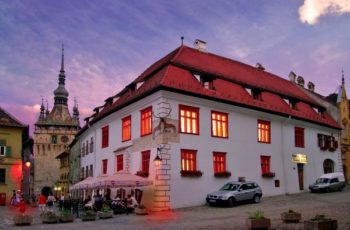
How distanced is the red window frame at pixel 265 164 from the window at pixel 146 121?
399 inches

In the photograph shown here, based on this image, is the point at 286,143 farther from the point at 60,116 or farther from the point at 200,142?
the point at 60,116

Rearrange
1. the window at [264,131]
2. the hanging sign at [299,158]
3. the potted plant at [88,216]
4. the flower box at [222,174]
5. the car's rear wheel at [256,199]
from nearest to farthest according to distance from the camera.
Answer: the potted plant at [88,216], the car's rear wheel at [256,199], the flower box at [222,174], the window at [264,131], the hanging sign at [299,158]

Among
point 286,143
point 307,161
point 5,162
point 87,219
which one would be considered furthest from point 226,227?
point 5,162

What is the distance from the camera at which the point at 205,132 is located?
32.6m

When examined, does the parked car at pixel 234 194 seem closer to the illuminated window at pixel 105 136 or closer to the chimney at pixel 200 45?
the illuminated window at pixel 105 136

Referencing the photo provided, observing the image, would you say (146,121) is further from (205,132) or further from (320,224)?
(320,224)

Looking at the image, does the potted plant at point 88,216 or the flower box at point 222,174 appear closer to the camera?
the potted plant at point 88,216

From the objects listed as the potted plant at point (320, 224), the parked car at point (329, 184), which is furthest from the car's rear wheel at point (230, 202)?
the potted plant at point (320, 224)

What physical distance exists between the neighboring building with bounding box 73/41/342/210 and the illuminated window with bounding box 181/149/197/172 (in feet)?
0.22

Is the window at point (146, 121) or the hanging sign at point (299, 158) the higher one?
the window at point (146, 121)

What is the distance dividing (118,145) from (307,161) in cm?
1727

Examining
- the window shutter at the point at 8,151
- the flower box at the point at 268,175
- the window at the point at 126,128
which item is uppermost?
the window at the point at 126,128

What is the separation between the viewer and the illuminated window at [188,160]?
30925 mm

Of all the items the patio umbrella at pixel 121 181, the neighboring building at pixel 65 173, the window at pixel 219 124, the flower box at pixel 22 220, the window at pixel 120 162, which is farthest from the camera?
the neighboring building at pixel 65 173
